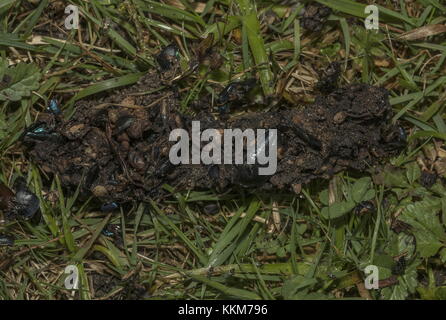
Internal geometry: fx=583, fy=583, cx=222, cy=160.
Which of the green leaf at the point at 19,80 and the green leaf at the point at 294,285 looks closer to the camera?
the green leaf at the point at 294,285

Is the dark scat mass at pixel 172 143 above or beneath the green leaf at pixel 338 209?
above

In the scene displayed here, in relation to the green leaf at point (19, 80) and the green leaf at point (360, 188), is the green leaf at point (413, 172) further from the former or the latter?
the green leaf at point (19, 80)

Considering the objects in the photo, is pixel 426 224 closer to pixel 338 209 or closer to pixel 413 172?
pixel 413 172

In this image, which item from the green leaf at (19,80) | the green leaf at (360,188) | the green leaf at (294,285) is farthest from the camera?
the green leaf at (19,80)

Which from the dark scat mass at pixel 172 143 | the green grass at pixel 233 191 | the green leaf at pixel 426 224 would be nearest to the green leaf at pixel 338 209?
the green grass at pixel 233 191

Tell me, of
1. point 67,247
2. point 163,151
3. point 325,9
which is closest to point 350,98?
point 325,9

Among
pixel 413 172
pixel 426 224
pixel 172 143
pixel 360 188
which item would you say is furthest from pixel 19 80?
pixel 426 224

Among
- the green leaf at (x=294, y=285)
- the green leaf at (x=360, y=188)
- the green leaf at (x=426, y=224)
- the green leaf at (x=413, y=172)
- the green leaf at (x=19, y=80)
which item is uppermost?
the green leaf at (x=19, y=80)
